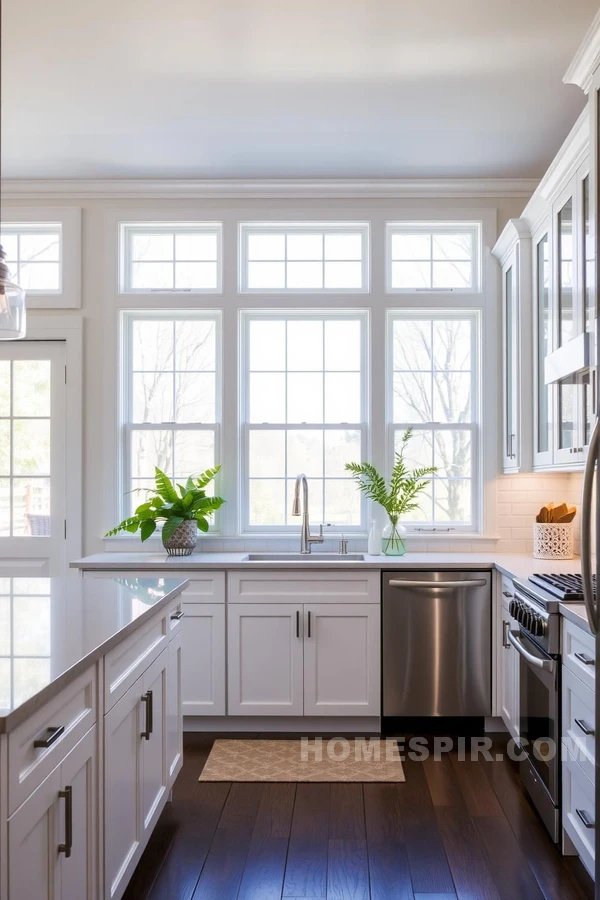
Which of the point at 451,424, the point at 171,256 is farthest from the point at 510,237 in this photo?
the point at 171,256

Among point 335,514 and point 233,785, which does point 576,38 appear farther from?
point 233,785

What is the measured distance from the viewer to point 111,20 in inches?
111

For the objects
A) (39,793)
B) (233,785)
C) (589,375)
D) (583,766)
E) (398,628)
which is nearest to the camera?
(39,793)

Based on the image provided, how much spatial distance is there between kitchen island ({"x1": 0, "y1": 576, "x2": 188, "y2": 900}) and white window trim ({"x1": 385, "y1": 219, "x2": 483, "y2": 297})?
2.45 metres

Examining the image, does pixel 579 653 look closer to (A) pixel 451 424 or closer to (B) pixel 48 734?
(B) pixel 48 734

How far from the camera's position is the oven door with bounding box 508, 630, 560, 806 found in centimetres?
→ 257

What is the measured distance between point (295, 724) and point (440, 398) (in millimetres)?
2107

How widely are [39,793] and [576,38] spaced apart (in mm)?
3329

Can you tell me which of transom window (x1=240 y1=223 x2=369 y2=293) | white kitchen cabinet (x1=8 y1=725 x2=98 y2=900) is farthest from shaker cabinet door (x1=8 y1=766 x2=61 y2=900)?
transom window (x1=240 y1=223 x2=369 y2=293)

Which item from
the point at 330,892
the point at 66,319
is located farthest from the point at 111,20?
the point at 330,892

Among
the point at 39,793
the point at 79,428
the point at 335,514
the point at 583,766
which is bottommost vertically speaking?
the point at 583,766

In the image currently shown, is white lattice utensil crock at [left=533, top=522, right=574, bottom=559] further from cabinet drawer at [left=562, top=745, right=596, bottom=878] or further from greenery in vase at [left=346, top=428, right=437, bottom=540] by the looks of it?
cabinet drawer at [left=562, top=745, right=596, bottom=878]

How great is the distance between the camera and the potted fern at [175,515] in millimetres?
4035

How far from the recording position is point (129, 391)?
4.46 m
